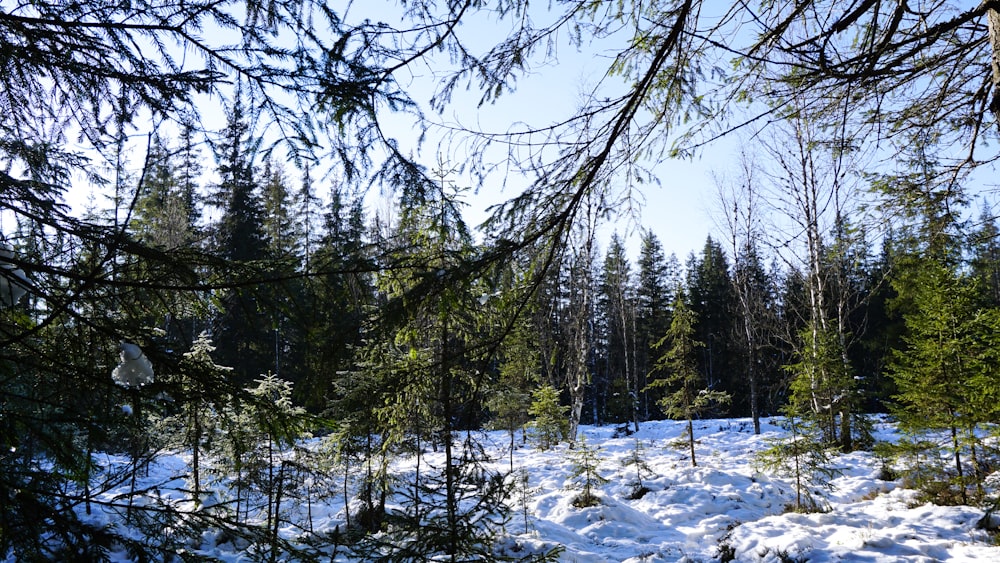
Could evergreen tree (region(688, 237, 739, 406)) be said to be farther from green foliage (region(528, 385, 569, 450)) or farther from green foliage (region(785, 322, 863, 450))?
green foliage (region(528, 385, 569, 450))

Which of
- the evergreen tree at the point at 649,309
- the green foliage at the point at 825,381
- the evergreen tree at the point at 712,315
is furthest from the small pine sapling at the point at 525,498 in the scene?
the evergreen tree at the point at 712,315

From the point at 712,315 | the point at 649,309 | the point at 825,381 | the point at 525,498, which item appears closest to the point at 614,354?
the point at 649,309

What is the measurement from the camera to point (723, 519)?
904 cm

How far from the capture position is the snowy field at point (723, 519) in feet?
21.8

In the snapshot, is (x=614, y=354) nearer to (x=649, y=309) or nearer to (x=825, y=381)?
(x=649, y=309)

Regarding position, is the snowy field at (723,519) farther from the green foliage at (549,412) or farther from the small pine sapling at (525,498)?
the green foliage at (549,412)

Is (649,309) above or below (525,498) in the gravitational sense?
above

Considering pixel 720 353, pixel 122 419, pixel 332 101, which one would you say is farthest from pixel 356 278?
pixel 720 353

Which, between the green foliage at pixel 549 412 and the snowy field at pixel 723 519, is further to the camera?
the green foliage at pixel 549 412

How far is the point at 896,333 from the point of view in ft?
73.2

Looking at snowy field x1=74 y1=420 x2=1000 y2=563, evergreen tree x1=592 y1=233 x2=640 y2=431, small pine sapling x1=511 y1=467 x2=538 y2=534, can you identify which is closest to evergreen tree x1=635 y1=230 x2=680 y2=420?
evergreen tree x1=592 y1=233 x2=640 y2=431

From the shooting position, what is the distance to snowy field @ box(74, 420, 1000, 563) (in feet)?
21.8

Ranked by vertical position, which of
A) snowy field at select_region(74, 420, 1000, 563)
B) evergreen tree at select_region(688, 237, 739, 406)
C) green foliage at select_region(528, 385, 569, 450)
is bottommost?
snowy field at select_region(74, 420, 1000, 563)

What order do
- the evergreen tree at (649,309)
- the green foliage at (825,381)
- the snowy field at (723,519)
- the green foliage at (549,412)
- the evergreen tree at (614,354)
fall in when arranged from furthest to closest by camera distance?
the evergreen tree at (649,309) → the evergreen tree at (614,354) → the green foliage at (549,412) → the green foliage at (825,381) → the snowy field at (723,519)
